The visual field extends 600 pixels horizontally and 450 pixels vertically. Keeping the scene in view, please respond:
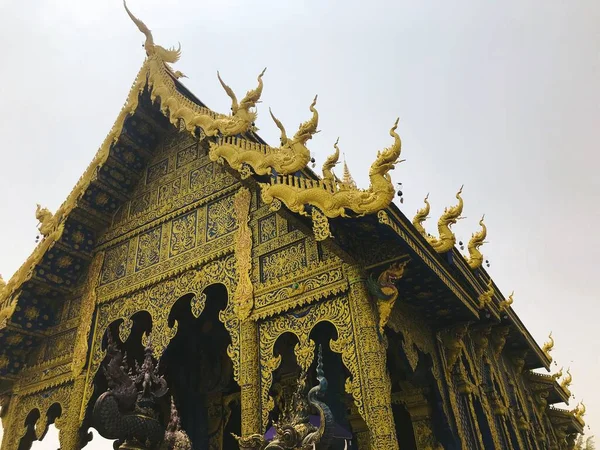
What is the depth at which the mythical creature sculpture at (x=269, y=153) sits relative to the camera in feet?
18.6

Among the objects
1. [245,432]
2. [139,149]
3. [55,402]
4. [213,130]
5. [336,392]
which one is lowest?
[245,432]

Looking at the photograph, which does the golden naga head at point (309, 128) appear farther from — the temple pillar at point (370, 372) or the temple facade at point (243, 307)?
the temple pillar at point (370, 372)

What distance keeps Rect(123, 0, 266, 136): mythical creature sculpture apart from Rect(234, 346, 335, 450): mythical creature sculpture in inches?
135

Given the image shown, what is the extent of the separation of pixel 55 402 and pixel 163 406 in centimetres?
205

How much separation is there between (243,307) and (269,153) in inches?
75.3

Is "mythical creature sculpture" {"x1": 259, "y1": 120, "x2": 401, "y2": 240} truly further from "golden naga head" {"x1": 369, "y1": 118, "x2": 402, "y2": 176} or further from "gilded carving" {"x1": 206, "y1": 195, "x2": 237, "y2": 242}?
"gilded carving" {"x1": 206, "y1": 195, "x2": 237, "y2": 242}

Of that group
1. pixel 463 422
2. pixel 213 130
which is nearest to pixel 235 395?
pixel 463 422

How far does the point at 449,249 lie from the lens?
603 centimetres

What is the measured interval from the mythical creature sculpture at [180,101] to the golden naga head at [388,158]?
2203mm

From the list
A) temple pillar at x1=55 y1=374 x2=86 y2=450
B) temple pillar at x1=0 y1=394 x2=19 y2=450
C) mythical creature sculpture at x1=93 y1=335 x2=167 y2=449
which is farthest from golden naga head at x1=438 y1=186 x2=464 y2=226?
temple pillar at x1=0 y1=394 x2=19 y2=450

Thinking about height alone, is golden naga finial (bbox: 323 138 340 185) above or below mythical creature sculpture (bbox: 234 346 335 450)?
above

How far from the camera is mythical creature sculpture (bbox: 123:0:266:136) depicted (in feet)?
21.7

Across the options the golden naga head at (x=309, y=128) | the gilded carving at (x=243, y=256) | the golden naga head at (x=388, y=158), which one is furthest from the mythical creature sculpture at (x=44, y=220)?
the golden naga head at (x=388, y=158)

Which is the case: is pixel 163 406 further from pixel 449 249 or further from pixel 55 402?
pixel 449 249
